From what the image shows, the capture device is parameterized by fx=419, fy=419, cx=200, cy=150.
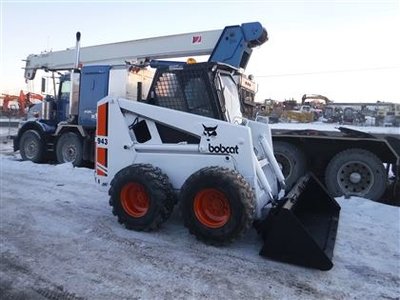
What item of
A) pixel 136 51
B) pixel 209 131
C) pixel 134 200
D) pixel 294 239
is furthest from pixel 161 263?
pixel 136 51

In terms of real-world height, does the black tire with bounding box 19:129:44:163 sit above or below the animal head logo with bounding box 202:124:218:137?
below

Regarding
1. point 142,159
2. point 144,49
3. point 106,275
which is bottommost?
point 106,275

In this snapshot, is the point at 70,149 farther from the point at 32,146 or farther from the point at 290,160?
the point at 290,160

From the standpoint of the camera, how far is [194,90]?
5.48 metres

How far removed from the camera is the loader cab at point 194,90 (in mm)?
5387

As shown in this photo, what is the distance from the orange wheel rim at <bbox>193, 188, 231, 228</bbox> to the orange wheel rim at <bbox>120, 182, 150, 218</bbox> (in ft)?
2.43

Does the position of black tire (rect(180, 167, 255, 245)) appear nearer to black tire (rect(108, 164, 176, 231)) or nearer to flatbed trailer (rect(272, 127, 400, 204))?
black tire (rect(108, 164, 176, 231))

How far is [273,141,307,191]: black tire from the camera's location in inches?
338

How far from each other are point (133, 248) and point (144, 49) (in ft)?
24.9

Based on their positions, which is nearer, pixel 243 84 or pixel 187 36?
pixel 243 84

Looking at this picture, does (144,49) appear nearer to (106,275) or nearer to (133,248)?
(133,248)

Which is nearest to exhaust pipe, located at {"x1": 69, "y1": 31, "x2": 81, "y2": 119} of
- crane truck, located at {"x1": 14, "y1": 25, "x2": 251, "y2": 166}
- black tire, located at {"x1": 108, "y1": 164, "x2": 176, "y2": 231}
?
crane truck, located at {"x1": 14, "y1": 25, "x2": 251, "y2": 166}

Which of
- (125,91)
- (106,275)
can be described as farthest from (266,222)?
(125,91)

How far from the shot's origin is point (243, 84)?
7.11 m
